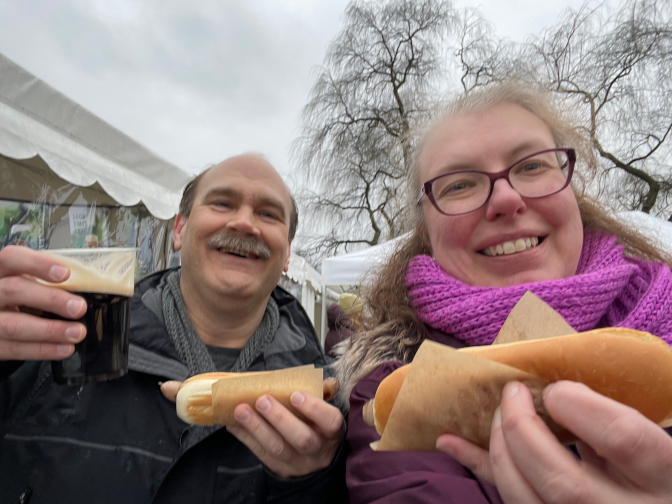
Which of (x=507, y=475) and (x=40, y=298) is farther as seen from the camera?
(x=40, y=298)

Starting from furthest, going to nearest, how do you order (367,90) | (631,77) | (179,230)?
1. (367,90)
2. (631,77)
3. (179,230)

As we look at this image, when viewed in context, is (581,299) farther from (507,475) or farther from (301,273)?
(301,273)

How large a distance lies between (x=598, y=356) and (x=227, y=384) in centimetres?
94

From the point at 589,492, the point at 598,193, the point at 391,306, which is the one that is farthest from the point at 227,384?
the point at 598,193

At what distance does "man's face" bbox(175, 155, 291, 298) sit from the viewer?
194 cm

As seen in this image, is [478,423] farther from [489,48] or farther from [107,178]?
[489,48]

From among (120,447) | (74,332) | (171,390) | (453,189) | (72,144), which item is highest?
(72,144)

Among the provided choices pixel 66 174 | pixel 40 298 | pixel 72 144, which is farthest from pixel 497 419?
pixel 72 144

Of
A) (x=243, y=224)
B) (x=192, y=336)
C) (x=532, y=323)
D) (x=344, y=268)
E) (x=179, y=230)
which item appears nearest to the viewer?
(x=532, y=323)

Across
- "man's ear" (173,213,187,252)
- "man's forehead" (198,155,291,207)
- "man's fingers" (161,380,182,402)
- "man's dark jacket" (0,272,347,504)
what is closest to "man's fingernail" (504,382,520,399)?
"man's dark jacket" (0,272,347,504)

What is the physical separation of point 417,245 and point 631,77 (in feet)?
32.8

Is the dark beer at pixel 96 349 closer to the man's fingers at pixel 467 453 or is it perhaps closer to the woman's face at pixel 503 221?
the man's fingers at pixel 467 453

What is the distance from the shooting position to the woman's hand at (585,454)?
1.58ft

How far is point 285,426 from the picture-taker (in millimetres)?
1041
